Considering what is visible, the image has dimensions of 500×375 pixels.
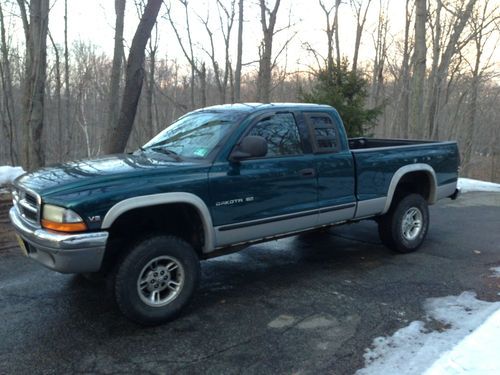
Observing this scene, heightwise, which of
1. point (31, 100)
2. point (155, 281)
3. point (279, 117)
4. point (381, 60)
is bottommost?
point (155, 281)

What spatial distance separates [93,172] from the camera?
13.0ft

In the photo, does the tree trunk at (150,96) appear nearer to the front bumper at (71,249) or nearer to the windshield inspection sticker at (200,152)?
the windshield inspection sticker at (200,152)

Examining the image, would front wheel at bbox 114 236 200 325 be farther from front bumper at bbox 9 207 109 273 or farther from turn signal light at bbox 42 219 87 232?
turn signal light at bbox 42 219 87 232

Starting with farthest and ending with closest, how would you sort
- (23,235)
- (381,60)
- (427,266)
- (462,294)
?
(381,60)
(427,266)
(462,294)
(23,235)

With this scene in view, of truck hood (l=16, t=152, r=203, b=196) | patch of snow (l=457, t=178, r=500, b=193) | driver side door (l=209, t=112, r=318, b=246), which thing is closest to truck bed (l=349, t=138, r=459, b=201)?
driver side door (l=209, t=112, r=318, b=246)

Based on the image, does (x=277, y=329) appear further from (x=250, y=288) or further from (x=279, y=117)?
(x=279, y=117)

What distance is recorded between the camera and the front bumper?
3561 millimetres

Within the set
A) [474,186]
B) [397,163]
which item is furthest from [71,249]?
[474,186]

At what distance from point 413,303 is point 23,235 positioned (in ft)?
12.1

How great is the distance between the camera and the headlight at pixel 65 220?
140 inches

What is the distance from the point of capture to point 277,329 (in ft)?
13.0

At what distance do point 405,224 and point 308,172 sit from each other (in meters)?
2.07

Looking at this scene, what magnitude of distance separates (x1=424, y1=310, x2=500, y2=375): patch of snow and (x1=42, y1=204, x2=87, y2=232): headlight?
8.97 feet

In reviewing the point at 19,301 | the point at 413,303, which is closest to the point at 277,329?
the point at 413,303
